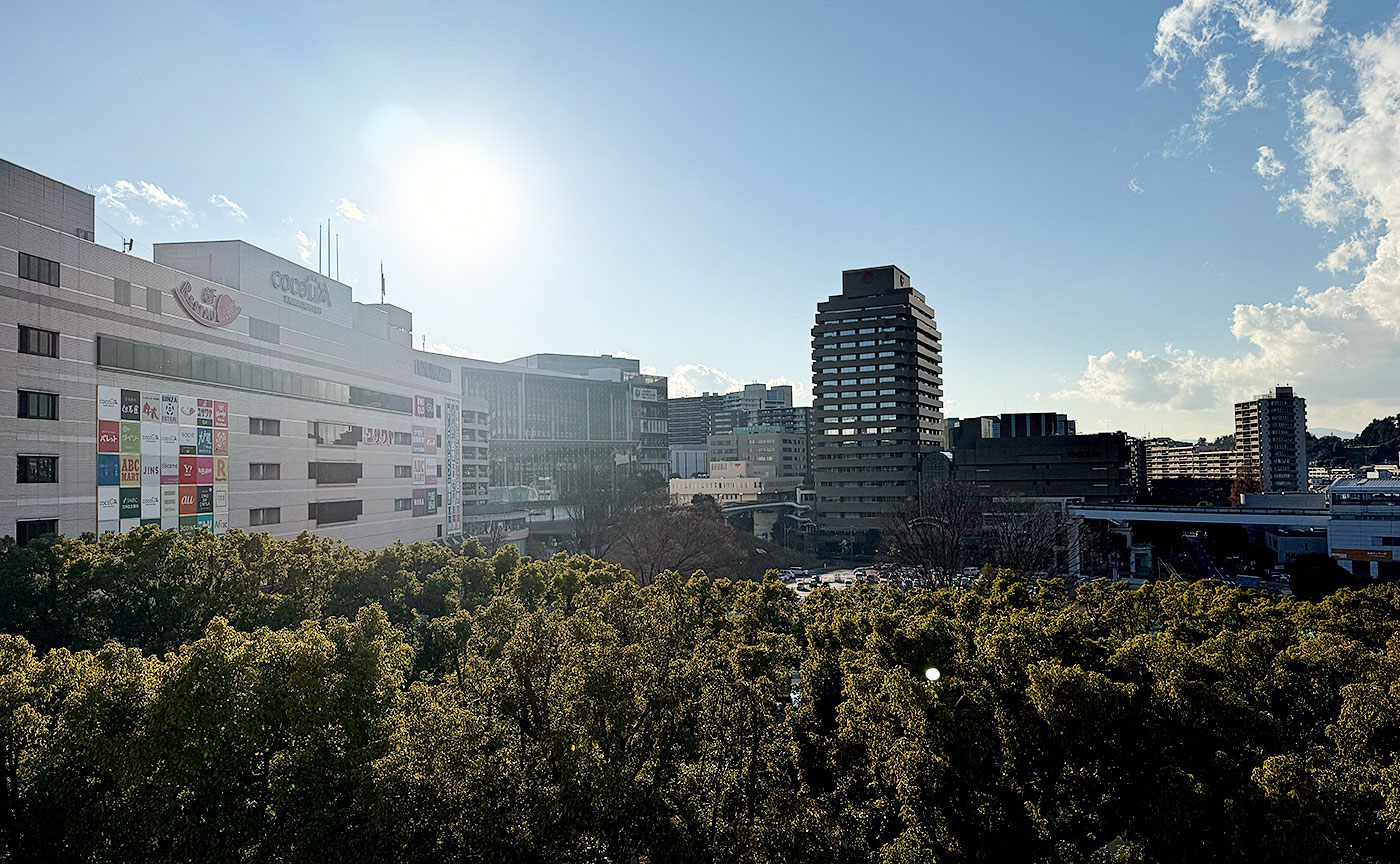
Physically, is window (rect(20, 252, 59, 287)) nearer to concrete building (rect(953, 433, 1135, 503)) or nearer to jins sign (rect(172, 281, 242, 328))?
jins sign (rect(172, 281, 242, 328))

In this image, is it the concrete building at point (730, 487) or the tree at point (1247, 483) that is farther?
the concrete building at point (730, 487)

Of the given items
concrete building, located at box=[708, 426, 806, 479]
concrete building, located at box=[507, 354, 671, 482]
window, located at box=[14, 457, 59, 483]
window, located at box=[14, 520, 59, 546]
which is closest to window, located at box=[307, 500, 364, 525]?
window, located at box=[14, 520, 59, 546]

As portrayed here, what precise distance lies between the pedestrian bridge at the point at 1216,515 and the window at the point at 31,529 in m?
75.5

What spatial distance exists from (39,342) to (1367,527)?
80.9 m

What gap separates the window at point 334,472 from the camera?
4519 cm

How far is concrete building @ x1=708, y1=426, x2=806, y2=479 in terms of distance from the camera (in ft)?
466

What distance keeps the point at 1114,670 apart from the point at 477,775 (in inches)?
448

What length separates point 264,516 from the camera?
40875 millimetres

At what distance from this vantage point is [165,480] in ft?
115

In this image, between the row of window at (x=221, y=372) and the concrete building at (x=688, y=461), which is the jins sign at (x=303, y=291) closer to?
the row of window at (x=221, y=372)

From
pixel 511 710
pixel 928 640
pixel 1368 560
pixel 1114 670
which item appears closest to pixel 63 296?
pixel 511 710

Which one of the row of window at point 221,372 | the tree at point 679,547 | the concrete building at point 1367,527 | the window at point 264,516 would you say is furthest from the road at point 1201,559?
the window at point 264,516

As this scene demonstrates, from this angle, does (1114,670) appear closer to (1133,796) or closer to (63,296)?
(1133,796)

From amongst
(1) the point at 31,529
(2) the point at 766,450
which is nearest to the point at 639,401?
(2) the point at 766,450
